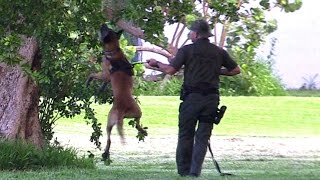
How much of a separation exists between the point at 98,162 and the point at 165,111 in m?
8.77

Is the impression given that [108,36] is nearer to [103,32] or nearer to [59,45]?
[103,32]

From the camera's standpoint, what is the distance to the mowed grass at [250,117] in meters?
23.8

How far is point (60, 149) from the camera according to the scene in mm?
14000

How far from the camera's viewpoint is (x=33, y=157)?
13156 millimetres

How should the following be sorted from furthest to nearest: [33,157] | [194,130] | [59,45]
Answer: [33,157]
[59,45]
[194,130]

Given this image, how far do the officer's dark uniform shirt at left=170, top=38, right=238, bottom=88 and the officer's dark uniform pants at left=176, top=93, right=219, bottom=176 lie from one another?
18 cm

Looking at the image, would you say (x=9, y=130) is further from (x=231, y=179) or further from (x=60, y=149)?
(x=231, y=179)

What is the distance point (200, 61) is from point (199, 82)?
229 mm

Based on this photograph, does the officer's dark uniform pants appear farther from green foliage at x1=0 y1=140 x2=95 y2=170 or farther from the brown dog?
green foliage at x1=0 y1=140 x2=95 y2=170

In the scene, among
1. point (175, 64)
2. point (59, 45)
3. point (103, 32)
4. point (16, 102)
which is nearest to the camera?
point (103, 32)

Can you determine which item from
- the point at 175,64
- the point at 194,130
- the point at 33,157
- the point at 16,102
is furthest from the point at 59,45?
the point at 194,130

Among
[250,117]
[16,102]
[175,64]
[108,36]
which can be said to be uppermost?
[108,36]

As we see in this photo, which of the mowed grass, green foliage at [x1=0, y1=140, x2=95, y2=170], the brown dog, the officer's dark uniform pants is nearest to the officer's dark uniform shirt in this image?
the officer's dark uniform pants

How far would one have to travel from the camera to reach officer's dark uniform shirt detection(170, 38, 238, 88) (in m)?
10.7
